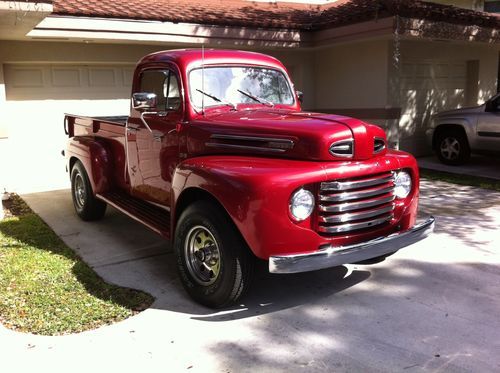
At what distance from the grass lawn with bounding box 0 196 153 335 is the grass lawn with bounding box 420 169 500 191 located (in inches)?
273

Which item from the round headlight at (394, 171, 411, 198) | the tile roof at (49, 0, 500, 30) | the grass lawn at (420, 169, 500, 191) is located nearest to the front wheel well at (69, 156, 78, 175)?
the tile roof at (49, 0, 500, 30)

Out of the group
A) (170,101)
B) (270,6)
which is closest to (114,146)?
(170,101)

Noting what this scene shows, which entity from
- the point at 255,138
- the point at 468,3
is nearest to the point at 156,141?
the point at 255,138

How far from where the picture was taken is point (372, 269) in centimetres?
514

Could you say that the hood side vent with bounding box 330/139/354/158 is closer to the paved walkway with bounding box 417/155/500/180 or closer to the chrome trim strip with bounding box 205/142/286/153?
the chrome trim strip with bounding box 205/142/286/153

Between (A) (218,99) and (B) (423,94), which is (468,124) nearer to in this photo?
(B) (423,94)

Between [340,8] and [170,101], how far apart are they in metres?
8.69

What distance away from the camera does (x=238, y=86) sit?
5.25 meters

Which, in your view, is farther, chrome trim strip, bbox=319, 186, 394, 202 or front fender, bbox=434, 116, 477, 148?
front fender, bbox=434, 116, 477, 148

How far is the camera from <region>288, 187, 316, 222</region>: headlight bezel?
3783 millimetres

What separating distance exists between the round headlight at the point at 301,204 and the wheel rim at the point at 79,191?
159 inches

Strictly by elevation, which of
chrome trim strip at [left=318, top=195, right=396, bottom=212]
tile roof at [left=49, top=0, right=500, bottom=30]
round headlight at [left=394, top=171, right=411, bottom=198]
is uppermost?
tile roof at [left=49, top=0, right=500, bottom=30]

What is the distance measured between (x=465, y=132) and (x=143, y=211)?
7.97 metres

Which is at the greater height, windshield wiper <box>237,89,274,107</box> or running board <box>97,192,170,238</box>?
windshield wiper <box>237,89,274,107</box>
